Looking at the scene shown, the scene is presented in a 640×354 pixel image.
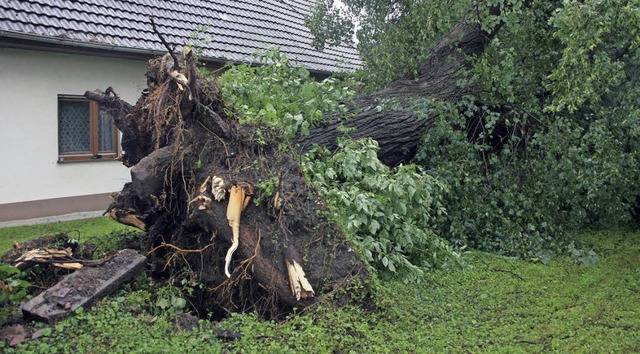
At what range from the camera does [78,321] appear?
4.13 metres

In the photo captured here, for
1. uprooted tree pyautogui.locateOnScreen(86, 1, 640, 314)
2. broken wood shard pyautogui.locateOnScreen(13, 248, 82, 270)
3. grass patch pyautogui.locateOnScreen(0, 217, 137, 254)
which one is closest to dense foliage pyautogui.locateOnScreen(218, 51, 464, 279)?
uprooted tree pyautogui.locateOnScreen(86, 1, 640, 314)

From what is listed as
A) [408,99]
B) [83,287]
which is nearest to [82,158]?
[408,99]

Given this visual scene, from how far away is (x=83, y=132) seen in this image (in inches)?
400

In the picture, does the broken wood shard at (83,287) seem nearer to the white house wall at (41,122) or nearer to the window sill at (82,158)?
the white house wall at (41,122)

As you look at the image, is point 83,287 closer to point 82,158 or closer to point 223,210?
point 223,210

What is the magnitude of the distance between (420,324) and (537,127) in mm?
4147

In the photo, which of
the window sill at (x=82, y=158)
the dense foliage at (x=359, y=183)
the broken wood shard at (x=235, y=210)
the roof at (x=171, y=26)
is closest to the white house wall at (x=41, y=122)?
the window sill at (x=82, y=158)

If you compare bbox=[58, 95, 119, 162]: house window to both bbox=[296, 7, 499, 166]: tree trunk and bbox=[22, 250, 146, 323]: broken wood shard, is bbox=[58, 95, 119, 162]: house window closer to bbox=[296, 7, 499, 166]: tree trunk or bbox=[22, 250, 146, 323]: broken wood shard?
bbox=[296, 7, 499, 166]: tree trunk

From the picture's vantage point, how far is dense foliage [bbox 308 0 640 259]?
21.5 ft

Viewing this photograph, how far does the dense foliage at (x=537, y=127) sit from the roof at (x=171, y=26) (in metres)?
2.02

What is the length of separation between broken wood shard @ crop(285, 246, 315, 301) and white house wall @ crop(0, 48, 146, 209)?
246 inches

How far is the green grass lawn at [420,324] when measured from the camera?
3943mm

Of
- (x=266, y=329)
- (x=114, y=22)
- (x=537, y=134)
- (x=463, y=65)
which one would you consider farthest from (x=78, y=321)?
(x=114, y=22)

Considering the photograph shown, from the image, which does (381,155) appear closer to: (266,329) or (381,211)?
(381,211)
